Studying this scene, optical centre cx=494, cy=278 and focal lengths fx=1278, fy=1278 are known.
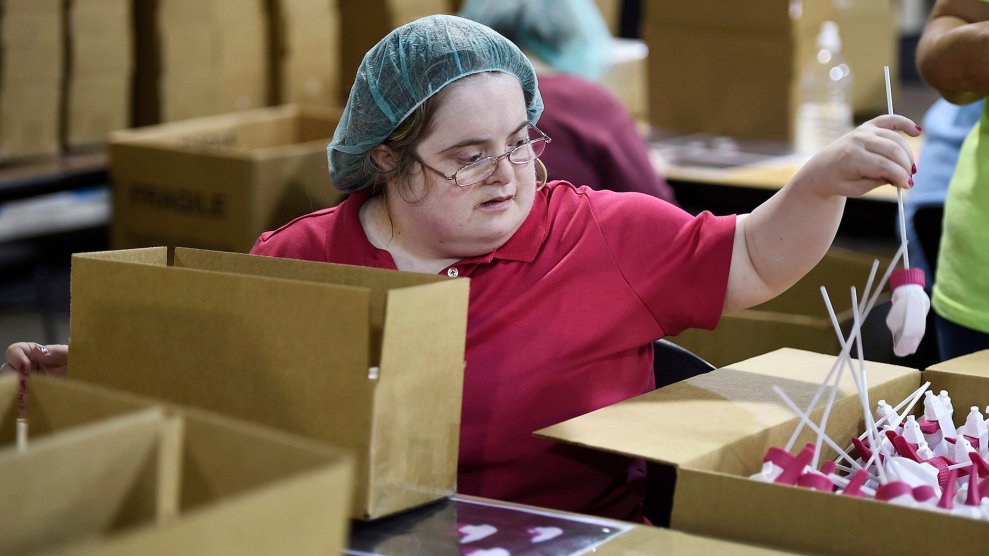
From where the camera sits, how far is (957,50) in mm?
1892

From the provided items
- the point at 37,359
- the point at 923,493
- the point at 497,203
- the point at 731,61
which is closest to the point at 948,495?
the point at 923,493

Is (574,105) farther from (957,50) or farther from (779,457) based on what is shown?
(779,457)

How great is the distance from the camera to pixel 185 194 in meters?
3.42

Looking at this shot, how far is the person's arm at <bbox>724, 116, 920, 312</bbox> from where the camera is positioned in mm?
1473

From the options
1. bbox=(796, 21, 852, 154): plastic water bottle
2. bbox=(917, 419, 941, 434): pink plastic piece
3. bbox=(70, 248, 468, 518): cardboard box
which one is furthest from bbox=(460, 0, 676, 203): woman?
bbox=(70, 248, 468, 518): cardboard box

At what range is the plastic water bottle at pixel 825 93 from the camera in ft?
12.4

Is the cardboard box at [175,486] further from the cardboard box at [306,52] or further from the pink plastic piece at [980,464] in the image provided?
the cardboard box at [306,52]

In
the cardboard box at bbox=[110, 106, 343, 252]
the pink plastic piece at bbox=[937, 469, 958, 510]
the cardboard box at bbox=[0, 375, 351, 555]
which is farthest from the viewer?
the cardboard box at bbox=[110, 106, 343, 252]

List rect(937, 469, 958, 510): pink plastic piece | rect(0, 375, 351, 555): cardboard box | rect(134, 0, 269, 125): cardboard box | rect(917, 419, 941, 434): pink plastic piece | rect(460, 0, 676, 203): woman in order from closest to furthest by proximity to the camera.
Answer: rect(0, 375, 351, 555): cardboard box → rect(937, 469, 958, 510): pink plastic piece → rect(917, 419, 941, 434): pink plastic piece → rect(460, 0, 676, 203): woman → rect(134, 0, 269, 125): cardboard box

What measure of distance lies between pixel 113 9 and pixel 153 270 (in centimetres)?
280

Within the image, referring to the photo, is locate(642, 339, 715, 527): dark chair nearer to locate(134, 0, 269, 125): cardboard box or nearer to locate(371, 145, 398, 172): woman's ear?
locate(371, 145, 398, 172): woman's ear

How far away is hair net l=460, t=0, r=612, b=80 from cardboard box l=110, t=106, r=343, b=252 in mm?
609

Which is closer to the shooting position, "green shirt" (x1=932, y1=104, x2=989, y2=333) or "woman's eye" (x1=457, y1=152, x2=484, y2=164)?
"woman's eye" (x1=457, y1=152, x2=484, y2=164)

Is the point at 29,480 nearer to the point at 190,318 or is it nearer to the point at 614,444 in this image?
the point at 190,318
